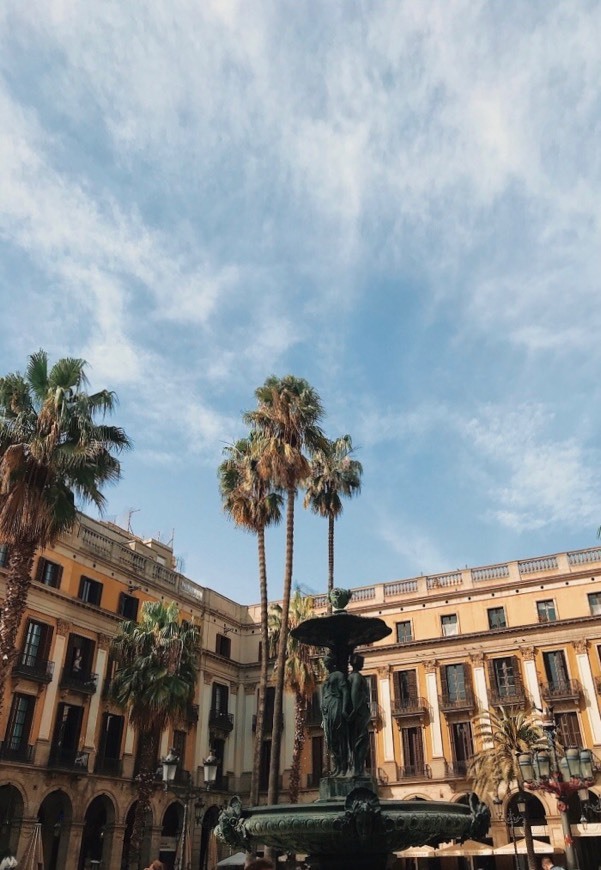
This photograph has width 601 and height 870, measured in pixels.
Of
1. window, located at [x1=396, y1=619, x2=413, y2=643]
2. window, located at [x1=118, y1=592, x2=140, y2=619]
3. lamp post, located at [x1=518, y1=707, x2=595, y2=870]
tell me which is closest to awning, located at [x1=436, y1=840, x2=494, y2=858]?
window, located at [x1=396, y1=619, x2=413, y2=643]

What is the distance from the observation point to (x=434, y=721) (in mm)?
38344

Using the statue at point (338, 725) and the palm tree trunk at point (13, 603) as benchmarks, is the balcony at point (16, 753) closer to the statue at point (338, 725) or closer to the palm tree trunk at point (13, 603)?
the palm tree trunk at point (13, 603)

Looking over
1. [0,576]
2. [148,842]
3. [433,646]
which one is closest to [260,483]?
[0,576]

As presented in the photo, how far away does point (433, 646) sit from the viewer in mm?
40062

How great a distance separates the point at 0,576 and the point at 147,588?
9840 mm

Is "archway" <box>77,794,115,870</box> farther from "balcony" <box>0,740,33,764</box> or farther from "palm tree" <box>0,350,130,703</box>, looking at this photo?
"palm tree" <box>0,350,130,703</box>

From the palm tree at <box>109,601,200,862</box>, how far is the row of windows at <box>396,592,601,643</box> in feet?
50.3

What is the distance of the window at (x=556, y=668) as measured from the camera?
120 feet

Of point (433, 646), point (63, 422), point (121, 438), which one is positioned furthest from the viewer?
point (433, 646)

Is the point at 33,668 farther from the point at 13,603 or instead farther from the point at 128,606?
the point at 13,603

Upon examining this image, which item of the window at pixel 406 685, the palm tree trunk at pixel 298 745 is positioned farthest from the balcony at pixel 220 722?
the window at pixel 406 685

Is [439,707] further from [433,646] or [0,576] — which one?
[0,576]

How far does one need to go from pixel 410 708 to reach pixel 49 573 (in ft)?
64.7

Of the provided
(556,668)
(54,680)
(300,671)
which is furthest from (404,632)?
(54,680)
